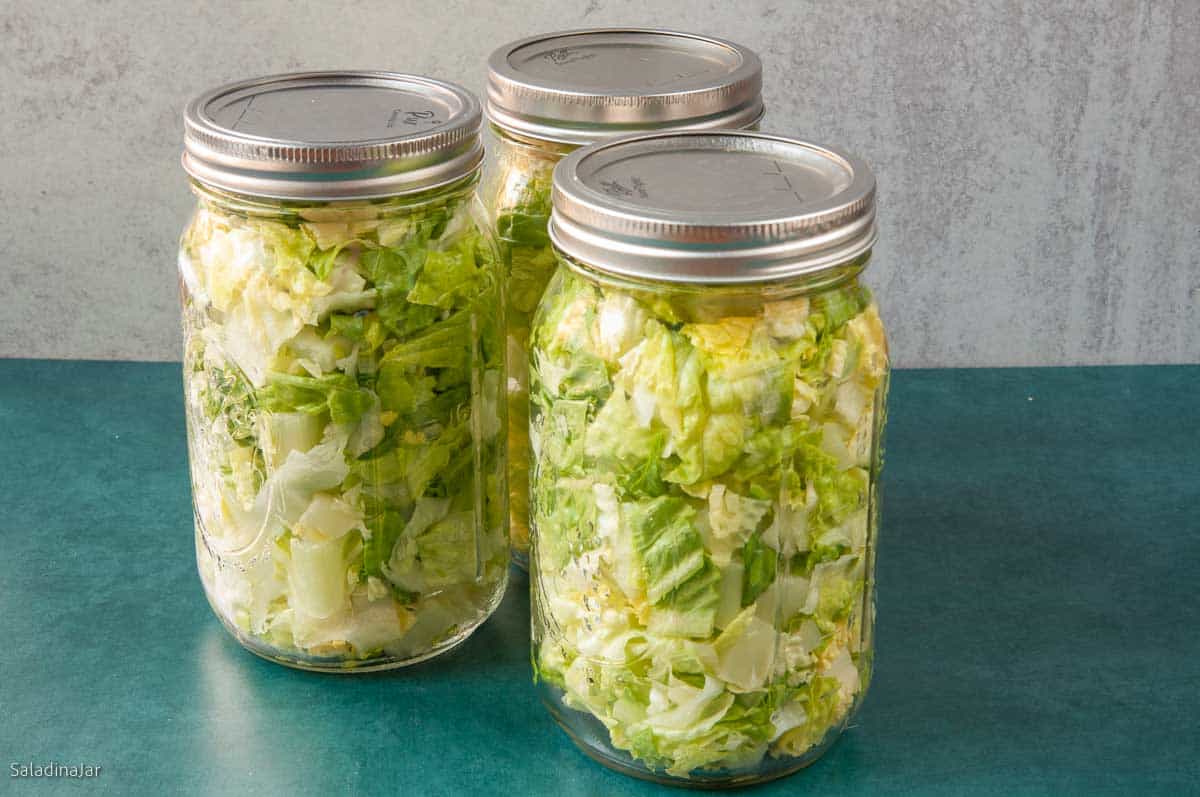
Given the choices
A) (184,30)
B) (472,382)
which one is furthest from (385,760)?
(184,30)

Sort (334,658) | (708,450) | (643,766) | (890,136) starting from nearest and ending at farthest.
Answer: (708,450) → (643,766) → (334,658) → (890,136)

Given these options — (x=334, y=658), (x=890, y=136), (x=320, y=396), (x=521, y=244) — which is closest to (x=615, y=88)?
(x=521, y=244)

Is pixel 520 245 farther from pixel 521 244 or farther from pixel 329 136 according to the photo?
pixel 329 136

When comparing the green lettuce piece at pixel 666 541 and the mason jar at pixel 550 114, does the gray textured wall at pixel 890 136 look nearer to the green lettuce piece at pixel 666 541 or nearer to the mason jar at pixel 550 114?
the mason jar at pixel 550 114

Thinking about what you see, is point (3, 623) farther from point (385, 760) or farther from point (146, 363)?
point (146, 363)

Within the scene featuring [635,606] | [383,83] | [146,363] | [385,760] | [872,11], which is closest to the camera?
[635,606]

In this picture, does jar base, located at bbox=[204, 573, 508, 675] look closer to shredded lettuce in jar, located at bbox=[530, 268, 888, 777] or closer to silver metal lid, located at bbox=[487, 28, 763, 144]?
shredded lettuce in jar, located at bbox=[530, 268, 888, 777]

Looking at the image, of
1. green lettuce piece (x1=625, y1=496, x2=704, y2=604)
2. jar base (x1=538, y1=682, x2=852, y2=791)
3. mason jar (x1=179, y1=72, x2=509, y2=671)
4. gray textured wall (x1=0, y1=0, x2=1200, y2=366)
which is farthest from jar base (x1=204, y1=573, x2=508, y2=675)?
gray textured wall (x1=0, y1=0, x2=1200, y2=366)
